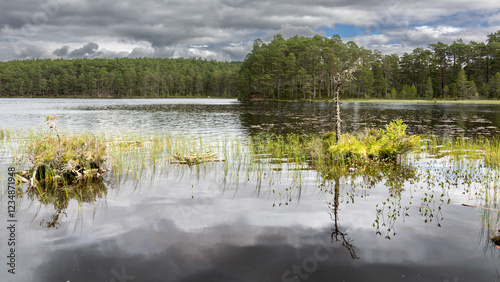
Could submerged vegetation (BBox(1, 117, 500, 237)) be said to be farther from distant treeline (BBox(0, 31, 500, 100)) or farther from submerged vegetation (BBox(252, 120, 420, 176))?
distant treeline (BBox(0, 31, 500, 100))

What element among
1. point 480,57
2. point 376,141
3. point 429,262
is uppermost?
point 480,57

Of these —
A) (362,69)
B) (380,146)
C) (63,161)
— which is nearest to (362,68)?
(362,69)

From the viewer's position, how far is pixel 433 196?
10547mm

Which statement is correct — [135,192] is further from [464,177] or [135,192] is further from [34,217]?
[464,177]

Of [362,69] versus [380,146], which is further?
[362,69]

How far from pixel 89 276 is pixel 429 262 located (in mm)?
6628

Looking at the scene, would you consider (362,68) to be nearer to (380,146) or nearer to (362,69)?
(362,69)

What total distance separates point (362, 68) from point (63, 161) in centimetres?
12062

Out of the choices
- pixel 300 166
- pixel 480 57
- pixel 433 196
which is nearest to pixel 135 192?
pixel 300 166

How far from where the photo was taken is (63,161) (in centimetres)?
1278

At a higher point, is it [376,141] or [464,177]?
[376,141]
